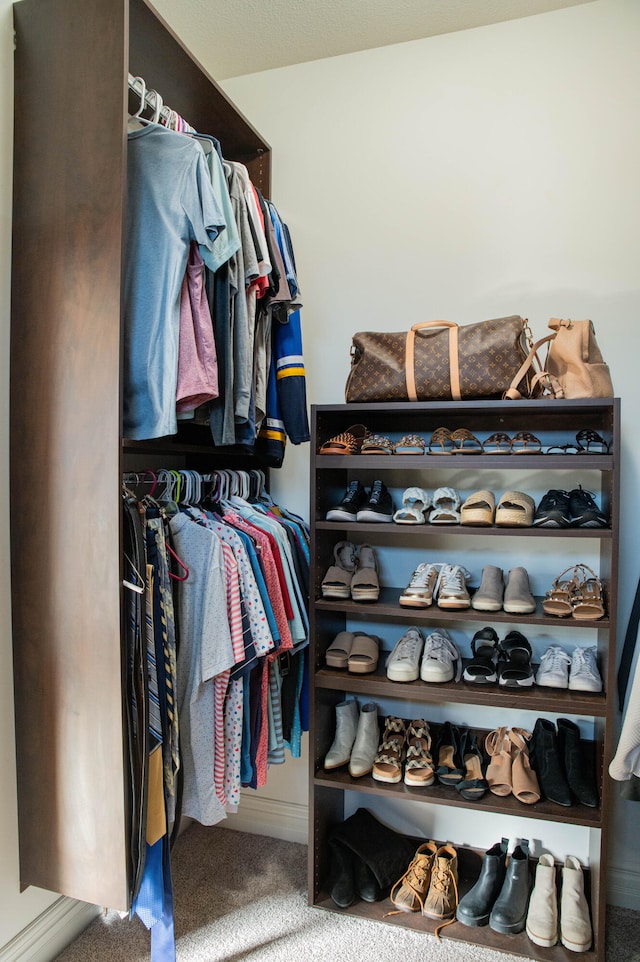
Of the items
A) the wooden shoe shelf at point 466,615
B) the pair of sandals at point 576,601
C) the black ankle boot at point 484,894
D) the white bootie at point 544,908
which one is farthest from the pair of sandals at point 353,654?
the white bootie at point 544,908

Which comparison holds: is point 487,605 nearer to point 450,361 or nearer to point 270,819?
point 450,361

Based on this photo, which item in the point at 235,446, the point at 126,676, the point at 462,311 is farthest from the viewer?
the point at 462,311

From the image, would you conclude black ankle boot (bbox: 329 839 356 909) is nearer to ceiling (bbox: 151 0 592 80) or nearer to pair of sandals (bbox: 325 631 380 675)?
pair of sandals (bbox: 325 631 380 675)

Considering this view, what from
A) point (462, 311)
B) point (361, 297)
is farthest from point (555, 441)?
point (361, 297)

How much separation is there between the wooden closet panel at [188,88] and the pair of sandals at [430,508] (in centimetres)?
123

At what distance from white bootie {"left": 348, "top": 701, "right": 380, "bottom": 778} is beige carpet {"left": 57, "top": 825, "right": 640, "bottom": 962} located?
16.5 inches

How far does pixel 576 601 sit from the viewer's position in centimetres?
163

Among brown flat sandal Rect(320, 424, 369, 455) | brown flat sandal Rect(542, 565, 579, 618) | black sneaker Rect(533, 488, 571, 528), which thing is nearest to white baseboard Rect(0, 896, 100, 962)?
brown flat sandal Rect(320, 424, 369, 455)

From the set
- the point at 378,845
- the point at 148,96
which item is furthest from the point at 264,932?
the point at 148,96

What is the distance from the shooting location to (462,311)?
2.04 m

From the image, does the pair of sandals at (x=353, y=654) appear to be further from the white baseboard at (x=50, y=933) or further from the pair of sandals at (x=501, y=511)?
the white baseboard at (x=50, y=933)

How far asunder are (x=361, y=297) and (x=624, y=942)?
2084mm

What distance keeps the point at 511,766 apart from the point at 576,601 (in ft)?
1.73

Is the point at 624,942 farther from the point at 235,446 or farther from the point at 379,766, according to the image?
the point at 235,446
